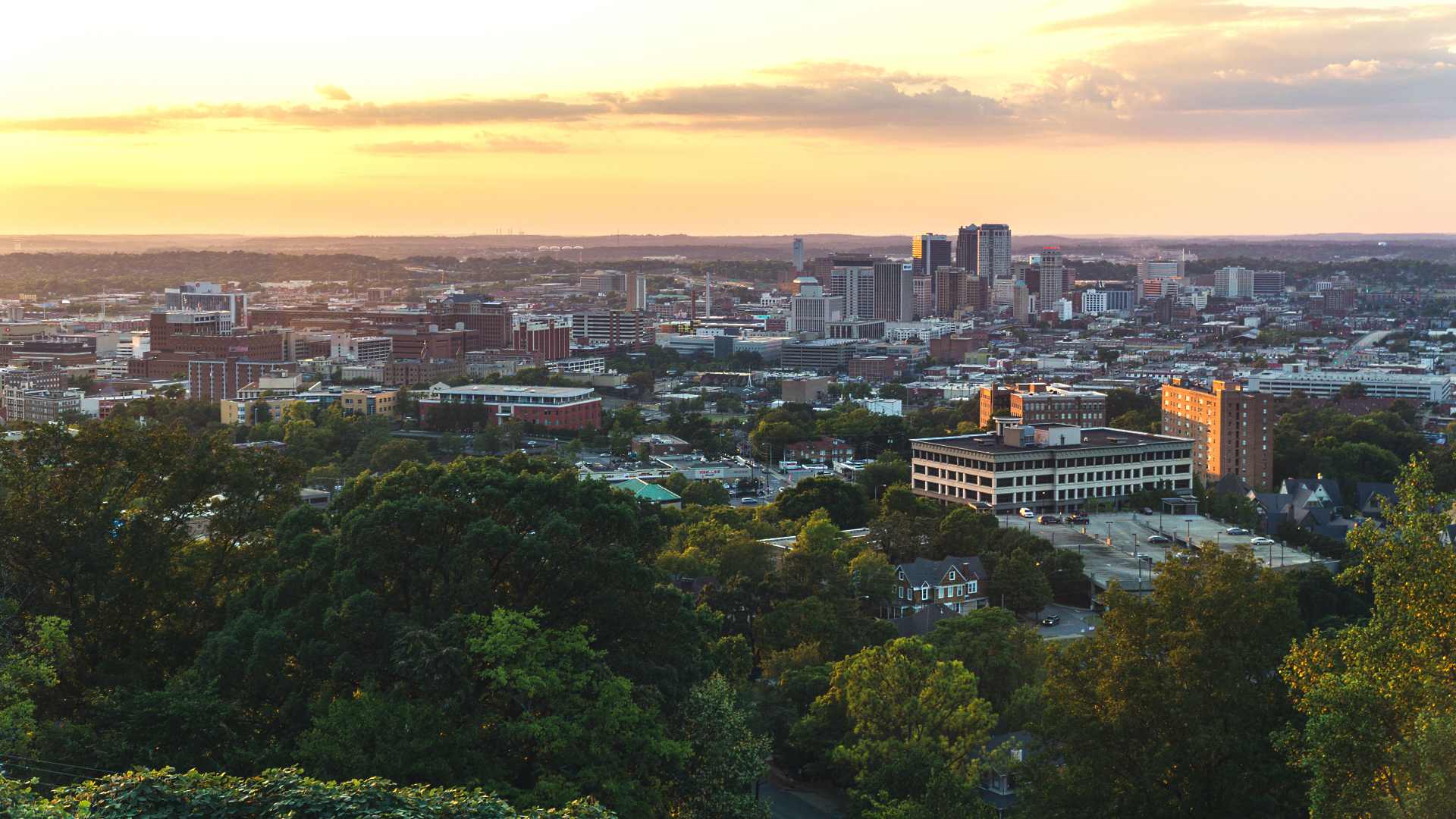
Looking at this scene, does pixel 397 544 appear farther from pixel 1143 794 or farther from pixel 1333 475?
pixel 1333 475

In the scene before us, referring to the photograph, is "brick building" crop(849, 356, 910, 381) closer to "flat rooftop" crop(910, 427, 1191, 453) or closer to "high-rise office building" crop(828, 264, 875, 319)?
"flat rooftop" crop(910, 427, 1191, 453)

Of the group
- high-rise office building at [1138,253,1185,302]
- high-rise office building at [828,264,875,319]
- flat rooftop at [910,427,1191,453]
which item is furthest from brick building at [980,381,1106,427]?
high-rise office building at [1138,253,1185,302]

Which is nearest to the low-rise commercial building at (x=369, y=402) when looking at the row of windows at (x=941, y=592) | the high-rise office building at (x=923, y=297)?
the row of windows at (x=941, y=592)

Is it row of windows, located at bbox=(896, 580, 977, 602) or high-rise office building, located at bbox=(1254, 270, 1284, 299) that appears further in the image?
high-rise office building, located at bbox=(1254, 270, 1284, 299)

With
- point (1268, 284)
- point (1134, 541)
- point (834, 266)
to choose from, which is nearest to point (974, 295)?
point (834, 266)

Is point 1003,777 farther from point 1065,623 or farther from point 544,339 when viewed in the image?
point 544,339

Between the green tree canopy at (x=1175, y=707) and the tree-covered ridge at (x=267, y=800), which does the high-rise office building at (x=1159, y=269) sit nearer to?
the green tree canopy at (x=1175, y=707)
